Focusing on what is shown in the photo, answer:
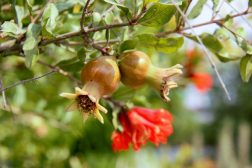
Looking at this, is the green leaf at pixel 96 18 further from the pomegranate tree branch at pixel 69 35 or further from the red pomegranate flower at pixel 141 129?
the red pomegranate flower at pixel 141 129

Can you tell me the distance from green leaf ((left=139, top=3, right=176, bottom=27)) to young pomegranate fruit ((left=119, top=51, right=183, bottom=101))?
5 cm

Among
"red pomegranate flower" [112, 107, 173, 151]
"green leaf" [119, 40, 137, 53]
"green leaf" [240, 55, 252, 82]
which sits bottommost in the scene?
"red pomegranate flower" [112, 107, 173, 151]

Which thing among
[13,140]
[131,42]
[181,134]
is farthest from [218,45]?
[181,134]

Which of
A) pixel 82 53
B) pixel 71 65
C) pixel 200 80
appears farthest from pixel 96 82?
pixel 200 80

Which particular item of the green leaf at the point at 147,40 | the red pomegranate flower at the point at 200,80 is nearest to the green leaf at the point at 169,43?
the green leaf at the point at 147,40

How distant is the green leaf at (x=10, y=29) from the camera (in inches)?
21.5

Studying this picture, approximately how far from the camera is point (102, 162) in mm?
1729

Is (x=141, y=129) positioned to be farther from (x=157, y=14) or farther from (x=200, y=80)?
(x=200, y=80)

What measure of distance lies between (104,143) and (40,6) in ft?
3.46

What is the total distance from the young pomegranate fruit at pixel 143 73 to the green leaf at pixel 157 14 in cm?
5

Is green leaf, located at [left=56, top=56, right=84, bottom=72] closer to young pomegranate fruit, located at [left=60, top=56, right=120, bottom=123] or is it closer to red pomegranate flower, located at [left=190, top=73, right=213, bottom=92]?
young pomegranate fruit, located at [left=60, top=56, right=120, bottom=123]

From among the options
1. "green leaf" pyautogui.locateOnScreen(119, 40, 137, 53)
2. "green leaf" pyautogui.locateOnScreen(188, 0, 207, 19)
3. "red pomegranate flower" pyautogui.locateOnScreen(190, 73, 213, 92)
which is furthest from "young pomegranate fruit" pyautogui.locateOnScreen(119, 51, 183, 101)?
"red pomegranate flower" pyautogui.locateOnScreen(190, 73, 213, 92)

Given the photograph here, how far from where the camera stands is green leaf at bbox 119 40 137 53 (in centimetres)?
60

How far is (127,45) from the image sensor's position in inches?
23.7
